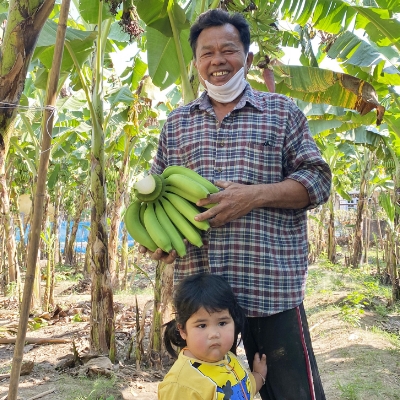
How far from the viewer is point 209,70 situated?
5.57 feet

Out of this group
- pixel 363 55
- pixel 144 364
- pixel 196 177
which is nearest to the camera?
pixel 196 177

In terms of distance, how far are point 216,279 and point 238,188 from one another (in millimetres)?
341

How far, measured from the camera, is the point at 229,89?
67.3 inches

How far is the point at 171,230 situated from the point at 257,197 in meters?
0.36

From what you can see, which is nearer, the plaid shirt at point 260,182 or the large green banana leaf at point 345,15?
the plaid shirt at point 260,182

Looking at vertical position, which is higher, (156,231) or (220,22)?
(220,22)

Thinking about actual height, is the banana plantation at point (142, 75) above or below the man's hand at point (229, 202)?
above

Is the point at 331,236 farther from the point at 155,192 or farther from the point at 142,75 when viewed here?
the point at 155,192

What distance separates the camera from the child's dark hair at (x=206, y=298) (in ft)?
4.90

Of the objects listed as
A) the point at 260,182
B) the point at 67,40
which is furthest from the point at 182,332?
the point at 67,40

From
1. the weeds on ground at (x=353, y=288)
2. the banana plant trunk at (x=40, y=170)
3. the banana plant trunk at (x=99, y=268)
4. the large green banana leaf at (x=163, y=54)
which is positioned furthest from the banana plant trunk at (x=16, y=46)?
the weeds on ground at (x=353, y=288)

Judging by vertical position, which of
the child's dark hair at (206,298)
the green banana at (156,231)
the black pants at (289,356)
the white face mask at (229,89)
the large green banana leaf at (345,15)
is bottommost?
the black pants at (289,356)

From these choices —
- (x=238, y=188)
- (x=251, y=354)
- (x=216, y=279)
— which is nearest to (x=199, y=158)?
(x=238, y=188)

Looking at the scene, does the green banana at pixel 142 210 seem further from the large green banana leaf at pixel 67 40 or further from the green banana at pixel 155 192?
the large green banana leaf at pixel 67 40
